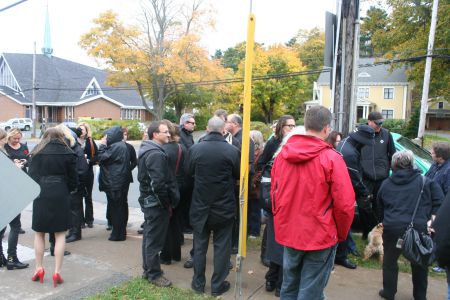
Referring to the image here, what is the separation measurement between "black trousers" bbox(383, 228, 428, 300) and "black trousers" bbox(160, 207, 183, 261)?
2646mm

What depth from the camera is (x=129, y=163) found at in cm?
634

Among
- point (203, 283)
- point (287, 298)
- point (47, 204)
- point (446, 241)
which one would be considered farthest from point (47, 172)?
point (446, 241)

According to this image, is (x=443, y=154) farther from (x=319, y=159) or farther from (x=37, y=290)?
(x=37, y=290)

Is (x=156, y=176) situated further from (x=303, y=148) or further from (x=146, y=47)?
(x=146, y=47)

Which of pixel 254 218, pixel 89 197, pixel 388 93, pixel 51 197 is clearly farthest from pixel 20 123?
pixel 388 93

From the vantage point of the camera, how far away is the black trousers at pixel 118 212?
620cm

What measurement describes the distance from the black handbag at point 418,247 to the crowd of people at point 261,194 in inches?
6.6

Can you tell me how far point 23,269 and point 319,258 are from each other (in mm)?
3869

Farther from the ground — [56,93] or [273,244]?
[56,93]

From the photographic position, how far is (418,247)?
12.1ft

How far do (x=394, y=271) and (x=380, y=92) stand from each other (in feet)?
169

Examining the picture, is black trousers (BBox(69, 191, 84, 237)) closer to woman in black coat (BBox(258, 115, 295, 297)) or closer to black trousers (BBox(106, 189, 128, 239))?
black trousers (BBox(106, 189, 128, 239))

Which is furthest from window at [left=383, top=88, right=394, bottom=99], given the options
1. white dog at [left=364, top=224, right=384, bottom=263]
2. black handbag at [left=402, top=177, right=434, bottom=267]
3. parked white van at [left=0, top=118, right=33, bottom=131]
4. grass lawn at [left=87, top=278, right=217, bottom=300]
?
grass lawn at [left=87, top=278, right=217, bottom=300]

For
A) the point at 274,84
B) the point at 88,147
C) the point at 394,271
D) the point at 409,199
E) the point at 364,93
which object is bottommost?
the point at 394,271
